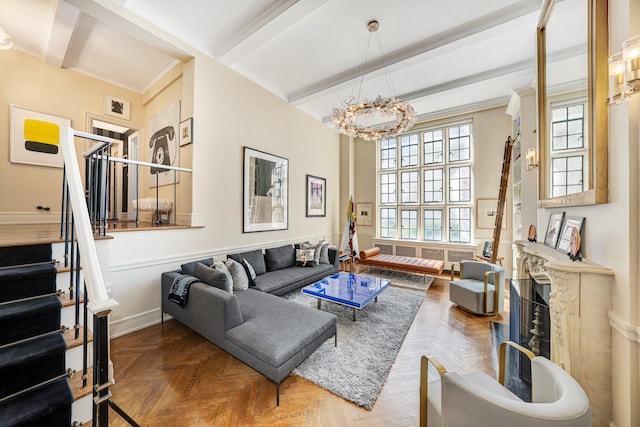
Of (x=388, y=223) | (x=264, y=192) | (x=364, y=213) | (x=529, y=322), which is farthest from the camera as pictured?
(x=364, y=213)

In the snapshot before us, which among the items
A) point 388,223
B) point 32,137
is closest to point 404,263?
point 388,223

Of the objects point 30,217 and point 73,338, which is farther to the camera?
point 30,217

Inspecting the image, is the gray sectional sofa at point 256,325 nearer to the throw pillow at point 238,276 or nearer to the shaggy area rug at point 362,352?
the throw pillow at point 238,276

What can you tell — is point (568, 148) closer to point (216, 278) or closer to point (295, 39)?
point (295, 39)

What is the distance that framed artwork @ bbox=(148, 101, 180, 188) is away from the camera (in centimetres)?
379

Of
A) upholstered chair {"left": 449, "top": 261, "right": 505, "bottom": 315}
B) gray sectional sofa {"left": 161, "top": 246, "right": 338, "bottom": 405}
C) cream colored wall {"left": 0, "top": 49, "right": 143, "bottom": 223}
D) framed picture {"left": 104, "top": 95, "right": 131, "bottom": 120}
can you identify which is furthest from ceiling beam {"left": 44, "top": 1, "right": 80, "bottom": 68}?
upholstered chair {"left": 449, "top": 261, "right": 505, "bottom": 315}

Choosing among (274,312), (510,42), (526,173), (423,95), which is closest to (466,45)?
(510,42)

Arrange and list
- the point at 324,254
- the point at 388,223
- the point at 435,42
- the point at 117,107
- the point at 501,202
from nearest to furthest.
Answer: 1. the point at 435,42
2. the point at 117,107
3. the point at 501,202
4. the point at 324,254
5. the point at 388,223

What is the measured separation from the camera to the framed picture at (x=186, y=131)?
3.48m

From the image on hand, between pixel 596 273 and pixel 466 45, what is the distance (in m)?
3.26

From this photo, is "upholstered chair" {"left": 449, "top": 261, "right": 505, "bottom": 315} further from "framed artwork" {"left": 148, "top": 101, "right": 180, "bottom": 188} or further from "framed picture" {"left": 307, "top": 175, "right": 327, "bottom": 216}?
"framed artwork" {"left": 148, "top": 101, "right": 180, "bottom": 188}

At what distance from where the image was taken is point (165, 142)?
4027 millimetres

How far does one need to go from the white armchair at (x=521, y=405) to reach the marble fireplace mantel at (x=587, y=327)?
497 millimetres

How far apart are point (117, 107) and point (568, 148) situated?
6513mm
